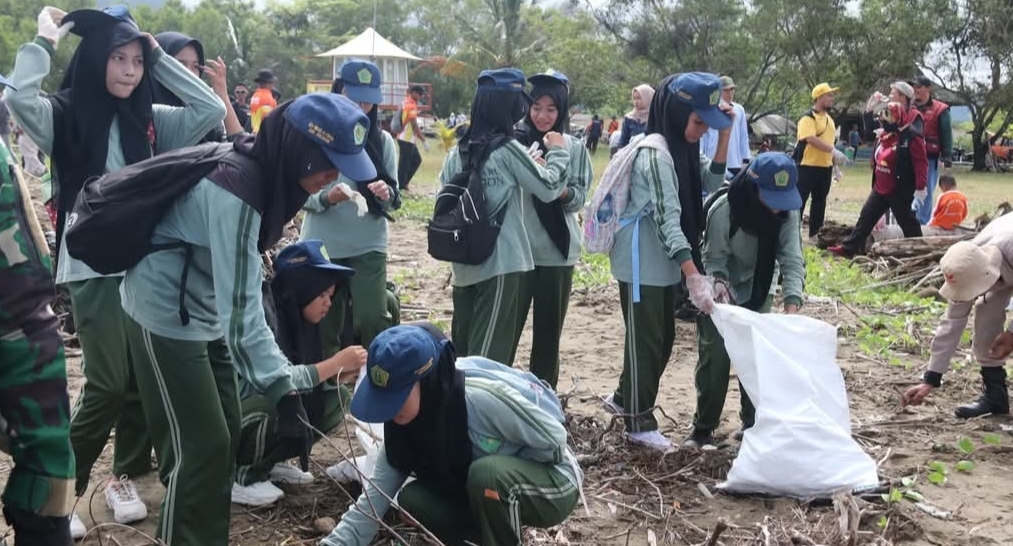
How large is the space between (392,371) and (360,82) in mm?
2552

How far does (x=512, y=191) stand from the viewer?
14.9 feet

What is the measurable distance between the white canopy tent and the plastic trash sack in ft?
93.0

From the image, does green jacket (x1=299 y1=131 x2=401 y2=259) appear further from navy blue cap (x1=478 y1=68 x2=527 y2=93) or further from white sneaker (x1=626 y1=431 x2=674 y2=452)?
white sneaker (x1=626 y1=431 x2=674 y2=452)

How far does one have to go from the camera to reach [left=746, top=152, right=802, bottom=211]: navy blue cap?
4375mm

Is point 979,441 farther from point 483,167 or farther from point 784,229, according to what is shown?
point 483,167

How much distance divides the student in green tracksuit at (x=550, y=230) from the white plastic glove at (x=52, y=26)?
2112mm

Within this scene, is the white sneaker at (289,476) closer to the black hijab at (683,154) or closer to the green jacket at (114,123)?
the green jacket at (114,123)

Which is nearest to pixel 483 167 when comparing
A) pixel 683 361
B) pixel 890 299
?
pixel 683 361

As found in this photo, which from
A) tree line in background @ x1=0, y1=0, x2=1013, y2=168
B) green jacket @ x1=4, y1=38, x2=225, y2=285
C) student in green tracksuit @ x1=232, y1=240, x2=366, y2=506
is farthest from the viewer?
tree line in background @ x1=0, y1=0, x2=1013, y2=168

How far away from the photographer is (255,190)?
2781mm

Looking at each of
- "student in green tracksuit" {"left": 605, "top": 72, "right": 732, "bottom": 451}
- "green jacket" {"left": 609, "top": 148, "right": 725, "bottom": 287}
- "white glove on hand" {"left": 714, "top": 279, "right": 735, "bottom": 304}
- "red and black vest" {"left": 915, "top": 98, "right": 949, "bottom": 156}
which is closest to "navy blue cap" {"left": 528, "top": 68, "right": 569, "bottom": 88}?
"student in green tracksuit" {"left": 605, "top": 72, "right": 732, "bottom": 451}

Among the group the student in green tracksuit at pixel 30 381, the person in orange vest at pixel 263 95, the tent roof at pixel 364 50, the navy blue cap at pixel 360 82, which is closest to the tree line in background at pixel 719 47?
the tent roof at pixel 364 50

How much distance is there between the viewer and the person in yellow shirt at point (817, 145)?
1059 centimetres

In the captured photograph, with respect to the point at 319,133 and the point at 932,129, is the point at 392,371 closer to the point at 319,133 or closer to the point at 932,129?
the point at 319,133
